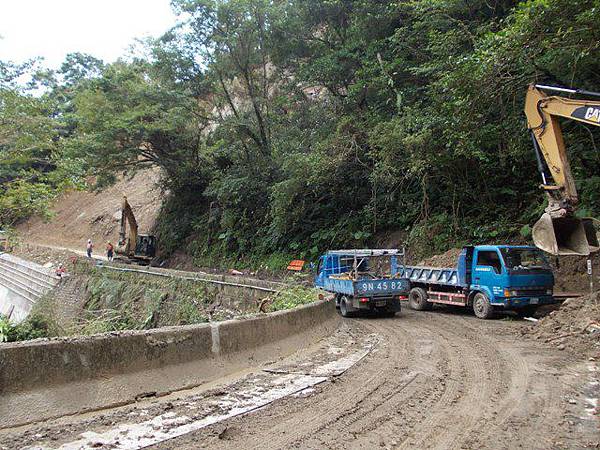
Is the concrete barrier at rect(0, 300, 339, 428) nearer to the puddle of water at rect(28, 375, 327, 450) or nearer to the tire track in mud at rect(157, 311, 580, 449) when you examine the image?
the puddle of water at rect(28, 375, 327, 450)

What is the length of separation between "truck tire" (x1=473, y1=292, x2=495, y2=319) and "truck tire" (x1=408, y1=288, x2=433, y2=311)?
1919 millimetres

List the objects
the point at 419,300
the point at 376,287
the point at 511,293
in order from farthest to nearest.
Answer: the point at 419,300 → the point at 376,287 → the point at 511,293

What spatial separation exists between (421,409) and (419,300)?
10.7 metres

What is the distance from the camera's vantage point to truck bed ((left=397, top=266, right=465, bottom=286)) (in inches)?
563

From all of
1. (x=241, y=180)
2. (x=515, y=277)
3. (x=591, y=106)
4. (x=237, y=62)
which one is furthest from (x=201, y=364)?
(x=237, y=62)

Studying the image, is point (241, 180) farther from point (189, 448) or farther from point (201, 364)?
point (189, 448)

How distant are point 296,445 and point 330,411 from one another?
2.99 feet

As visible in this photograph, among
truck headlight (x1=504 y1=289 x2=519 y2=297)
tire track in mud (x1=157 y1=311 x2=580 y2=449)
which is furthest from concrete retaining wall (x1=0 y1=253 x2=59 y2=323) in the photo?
tire track in mud (x1=157 y1=311 x2=580 y2=449)

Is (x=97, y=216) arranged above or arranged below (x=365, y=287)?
above

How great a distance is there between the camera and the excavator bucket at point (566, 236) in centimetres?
960

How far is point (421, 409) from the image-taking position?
16.5 feet

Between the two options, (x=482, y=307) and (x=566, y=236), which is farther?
(x=482, y=307)

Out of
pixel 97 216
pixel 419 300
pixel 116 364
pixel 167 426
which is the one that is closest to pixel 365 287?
pixel 419 300

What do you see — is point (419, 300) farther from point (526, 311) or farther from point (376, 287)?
point (526, 311)
